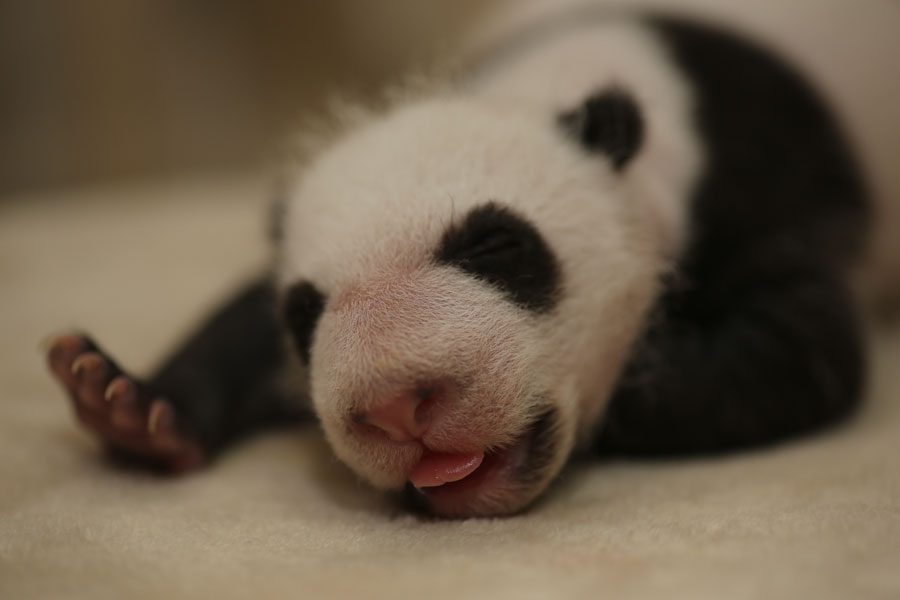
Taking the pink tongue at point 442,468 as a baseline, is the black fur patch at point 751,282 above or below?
above

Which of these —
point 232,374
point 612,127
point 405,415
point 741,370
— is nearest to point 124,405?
point 232,374

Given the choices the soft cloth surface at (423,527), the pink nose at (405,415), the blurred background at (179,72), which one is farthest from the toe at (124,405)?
the blurred background at (179,72)

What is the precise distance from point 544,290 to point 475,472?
35 cm

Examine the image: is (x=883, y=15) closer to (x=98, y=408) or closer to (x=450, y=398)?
(x=450, y=398)

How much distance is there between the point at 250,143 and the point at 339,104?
15.9 feet

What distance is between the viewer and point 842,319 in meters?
1.95

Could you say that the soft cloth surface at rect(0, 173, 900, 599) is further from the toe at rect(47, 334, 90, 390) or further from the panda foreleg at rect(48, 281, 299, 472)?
the toe at rect(47, 334, 90, 390)

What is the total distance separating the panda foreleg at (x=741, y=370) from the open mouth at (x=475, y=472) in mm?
352

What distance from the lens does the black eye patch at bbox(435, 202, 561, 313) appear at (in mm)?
1518

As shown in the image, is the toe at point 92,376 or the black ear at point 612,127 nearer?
the toe at point 92,376

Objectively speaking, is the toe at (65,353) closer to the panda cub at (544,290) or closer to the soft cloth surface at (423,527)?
the panda cub at (544,290)

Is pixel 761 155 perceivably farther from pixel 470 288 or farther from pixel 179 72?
pixel 179 72

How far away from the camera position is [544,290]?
5.15 ft

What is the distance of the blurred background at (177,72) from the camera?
5.11 meters
